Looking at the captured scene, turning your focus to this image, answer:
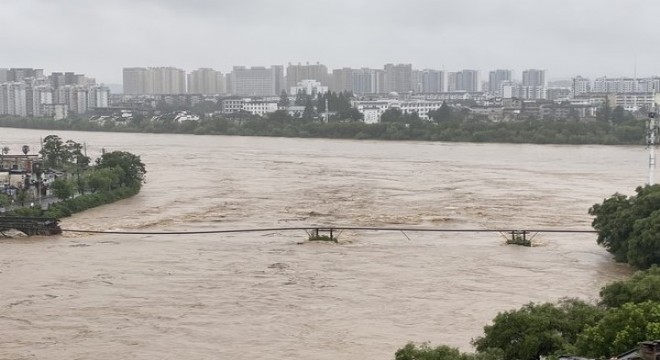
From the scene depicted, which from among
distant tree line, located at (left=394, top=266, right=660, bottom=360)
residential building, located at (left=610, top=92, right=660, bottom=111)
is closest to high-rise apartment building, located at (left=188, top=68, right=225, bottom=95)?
residential building, located at (left=610, top=92, right=660, bottom=111)

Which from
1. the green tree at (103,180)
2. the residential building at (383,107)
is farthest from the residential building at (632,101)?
the green tree at (103,180)

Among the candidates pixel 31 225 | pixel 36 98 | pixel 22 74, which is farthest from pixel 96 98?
pixel 31 225

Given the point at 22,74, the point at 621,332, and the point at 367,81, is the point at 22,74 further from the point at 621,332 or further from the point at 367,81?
the point at 621,332

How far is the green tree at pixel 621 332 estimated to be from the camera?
320cm

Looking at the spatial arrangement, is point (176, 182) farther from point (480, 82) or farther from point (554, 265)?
point (480, 82)

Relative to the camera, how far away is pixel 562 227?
8.96 meters

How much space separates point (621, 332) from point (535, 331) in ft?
1.85

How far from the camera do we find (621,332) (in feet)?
10.5

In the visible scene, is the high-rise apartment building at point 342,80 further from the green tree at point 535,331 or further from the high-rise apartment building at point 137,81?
the green tree at point 535,331

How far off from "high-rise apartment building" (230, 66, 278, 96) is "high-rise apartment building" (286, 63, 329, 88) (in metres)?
1.78

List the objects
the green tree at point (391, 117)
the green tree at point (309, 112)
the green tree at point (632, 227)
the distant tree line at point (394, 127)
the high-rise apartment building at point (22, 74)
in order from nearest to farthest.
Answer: the green tree at point (632, 227)
the distant tree line at point (394, 127)
the green tree at point (391, 117)
the green tree at point (309, 112)
the high-rise apartment building at point (22, 74)

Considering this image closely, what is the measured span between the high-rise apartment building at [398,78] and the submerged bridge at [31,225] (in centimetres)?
4479

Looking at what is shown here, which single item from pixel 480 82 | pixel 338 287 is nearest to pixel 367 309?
pixel 338 287

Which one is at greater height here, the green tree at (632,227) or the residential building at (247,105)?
the residential building at (247,105)
